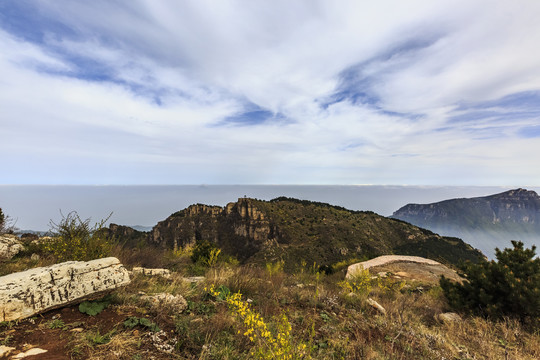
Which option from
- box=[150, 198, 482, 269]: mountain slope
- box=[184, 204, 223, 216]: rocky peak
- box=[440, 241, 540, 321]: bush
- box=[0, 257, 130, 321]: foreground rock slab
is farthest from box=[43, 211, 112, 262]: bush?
box=[184, 204, 223, 216]: rocky peak

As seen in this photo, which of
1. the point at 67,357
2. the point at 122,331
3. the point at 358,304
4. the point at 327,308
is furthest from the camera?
the point at 358,304

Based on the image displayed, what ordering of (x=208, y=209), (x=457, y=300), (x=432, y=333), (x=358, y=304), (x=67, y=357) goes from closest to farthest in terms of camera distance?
(x=67, y=357) → (x=432, y=333) → (x=358, y=304) → (x=457, y=300) → (x=208, y=209)

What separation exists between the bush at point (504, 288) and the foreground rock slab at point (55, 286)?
9.28 metres

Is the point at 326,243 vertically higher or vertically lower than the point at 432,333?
lower

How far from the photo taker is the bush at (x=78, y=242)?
5.97 metres

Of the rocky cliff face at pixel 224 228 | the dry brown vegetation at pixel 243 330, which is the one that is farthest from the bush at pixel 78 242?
the rocky cliff face at pixel 224 228

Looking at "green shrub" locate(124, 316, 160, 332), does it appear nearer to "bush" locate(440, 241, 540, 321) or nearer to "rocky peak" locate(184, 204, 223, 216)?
"bush" locate(440, 241, 540, 321)

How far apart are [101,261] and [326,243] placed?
5243 centimetres

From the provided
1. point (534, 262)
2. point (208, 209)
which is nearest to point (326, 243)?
point (208, 209)

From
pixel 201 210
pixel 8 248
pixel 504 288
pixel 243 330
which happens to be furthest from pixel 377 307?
pixel 201 210

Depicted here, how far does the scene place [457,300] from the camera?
7.05 meters

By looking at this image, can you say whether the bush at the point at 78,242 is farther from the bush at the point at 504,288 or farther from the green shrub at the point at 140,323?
the bush at the point at 504,288

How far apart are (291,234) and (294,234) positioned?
2.57 ft

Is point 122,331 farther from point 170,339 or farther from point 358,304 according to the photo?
point 358,304
